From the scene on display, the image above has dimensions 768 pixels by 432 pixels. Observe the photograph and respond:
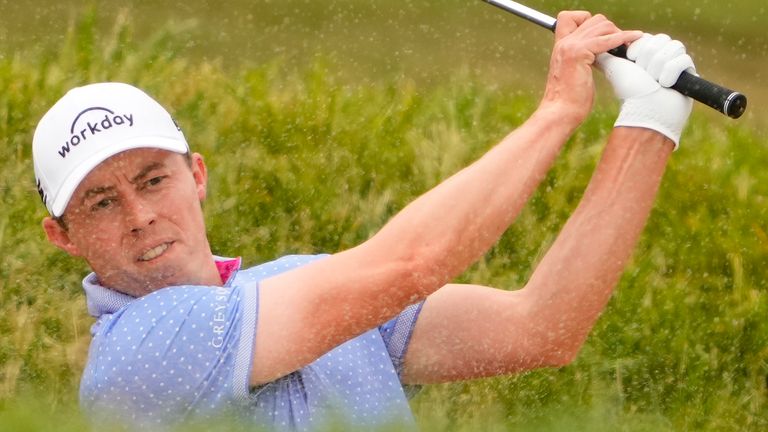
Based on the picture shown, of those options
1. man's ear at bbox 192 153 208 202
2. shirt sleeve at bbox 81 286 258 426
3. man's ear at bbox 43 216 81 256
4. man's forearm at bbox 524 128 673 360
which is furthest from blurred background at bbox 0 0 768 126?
shirt sleeve at bbox 81 286 258 426

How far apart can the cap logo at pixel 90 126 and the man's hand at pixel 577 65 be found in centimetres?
73

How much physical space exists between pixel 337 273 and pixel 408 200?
6.46 ft

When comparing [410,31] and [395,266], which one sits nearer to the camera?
[395,266]

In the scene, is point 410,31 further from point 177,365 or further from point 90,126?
point 177,365

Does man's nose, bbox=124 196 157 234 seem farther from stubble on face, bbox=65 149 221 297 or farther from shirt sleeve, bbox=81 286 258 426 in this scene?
shirt sleeve, bbox=81 286 258 426

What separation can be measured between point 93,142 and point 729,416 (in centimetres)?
181

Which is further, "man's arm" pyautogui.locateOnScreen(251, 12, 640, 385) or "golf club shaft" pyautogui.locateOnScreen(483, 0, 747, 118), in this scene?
"golf club shaft" pyautogui.locateOnScreen(483, 0, 747, 118)

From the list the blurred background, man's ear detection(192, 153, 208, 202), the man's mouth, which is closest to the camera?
the man's mouth

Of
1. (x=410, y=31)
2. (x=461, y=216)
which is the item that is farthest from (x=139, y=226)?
(x=410, y=31)

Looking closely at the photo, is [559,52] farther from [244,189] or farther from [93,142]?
[244,189]

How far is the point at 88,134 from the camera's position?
314 centimetres

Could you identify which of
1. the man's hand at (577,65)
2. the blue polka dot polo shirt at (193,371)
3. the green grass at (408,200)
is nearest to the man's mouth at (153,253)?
the blue polka dot polo shirt at (193,371)

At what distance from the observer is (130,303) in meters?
2.98

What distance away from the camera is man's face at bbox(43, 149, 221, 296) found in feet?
10.2
